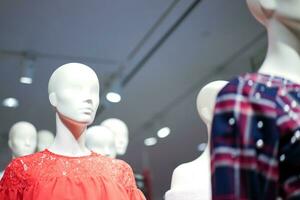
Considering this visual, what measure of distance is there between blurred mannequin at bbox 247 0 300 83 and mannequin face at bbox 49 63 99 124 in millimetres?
1326

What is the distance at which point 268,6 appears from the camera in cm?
136

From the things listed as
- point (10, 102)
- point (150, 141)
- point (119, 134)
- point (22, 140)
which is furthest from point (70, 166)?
point (150, 141)

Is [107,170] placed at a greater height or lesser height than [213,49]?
lesser

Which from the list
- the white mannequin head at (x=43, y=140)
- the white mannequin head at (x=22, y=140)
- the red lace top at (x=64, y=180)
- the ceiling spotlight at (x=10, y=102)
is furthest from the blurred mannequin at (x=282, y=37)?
the ceiling spotlight at (x=10, y=102)

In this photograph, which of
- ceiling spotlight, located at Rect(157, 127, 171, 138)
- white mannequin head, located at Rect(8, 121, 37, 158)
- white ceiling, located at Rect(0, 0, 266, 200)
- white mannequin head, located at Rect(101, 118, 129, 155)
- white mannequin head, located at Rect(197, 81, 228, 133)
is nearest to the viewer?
white mannequin head, located at Rect(197, 81, 228, 133)

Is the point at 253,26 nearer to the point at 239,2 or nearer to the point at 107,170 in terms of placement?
the point at 239,2

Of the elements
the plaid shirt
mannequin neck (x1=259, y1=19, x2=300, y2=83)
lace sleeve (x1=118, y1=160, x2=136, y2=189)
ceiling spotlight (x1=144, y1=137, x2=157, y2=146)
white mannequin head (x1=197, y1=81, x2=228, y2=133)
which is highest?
ceiling spotlight (x1=144, y1=137, x2=157, y2=146)

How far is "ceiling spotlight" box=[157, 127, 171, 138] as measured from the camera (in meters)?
8.35

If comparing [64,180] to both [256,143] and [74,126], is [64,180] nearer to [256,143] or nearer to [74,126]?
[74,126]

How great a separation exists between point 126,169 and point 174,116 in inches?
211

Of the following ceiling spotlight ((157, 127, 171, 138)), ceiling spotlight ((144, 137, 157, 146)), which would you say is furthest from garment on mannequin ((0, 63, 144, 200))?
ceiling spotlight ((144, 137, 157, 146))

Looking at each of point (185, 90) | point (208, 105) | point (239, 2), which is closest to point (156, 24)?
point (239, 2)

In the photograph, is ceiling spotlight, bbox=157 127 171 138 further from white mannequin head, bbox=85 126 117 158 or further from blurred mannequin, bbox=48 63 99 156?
blurred mannequin, bbox=48 63 99 156

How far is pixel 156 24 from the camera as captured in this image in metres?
5.22
